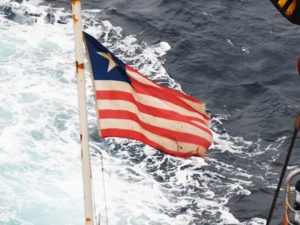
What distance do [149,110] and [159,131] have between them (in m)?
0.42

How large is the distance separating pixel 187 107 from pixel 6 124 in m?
16.1

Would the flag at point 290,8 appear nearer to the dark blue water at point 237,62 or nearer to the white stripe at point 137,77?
the white stripe at point 137,77

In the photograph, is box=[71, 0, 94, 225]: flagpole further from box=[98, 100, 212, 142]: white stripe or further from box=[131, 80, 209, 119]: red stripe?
box=[131, 80, 209, 119]: red stripe

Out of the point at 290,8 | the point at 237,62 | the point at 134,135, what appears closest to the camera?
the point at 290,8

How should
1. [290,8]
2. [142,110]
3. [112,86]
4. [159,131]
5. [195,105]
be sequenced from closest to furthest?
[290,8], [112,86], [142,110], [159,131], [195,105]

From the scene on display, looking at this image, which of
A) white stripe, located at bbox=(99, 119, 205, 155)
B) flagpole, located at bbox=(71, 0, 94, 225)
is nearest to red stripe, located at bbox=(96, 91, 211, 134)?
white stripe, located at bbox=(99, 119, 205, 155)

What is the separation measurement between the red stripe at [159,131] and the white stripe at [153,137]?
0.06 metres

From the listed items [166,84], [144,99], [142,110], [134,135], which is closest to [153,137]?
[134,135]

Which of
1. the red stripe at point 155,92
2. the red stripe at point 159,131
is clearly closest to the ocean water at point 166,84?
the red stripe at point 159,131

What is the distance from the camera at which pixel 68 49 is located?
1294 inches

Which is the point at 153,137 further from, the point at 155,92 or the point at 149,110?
the point at 155,92

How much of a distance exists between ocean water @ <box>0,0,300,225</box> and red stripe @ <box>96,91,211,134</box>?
35.6 ft

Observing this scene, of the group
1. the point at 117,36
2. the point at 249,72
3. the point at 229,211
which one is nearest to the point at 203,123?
the point at 229,211

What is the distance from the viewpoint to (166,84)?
29.7 m
